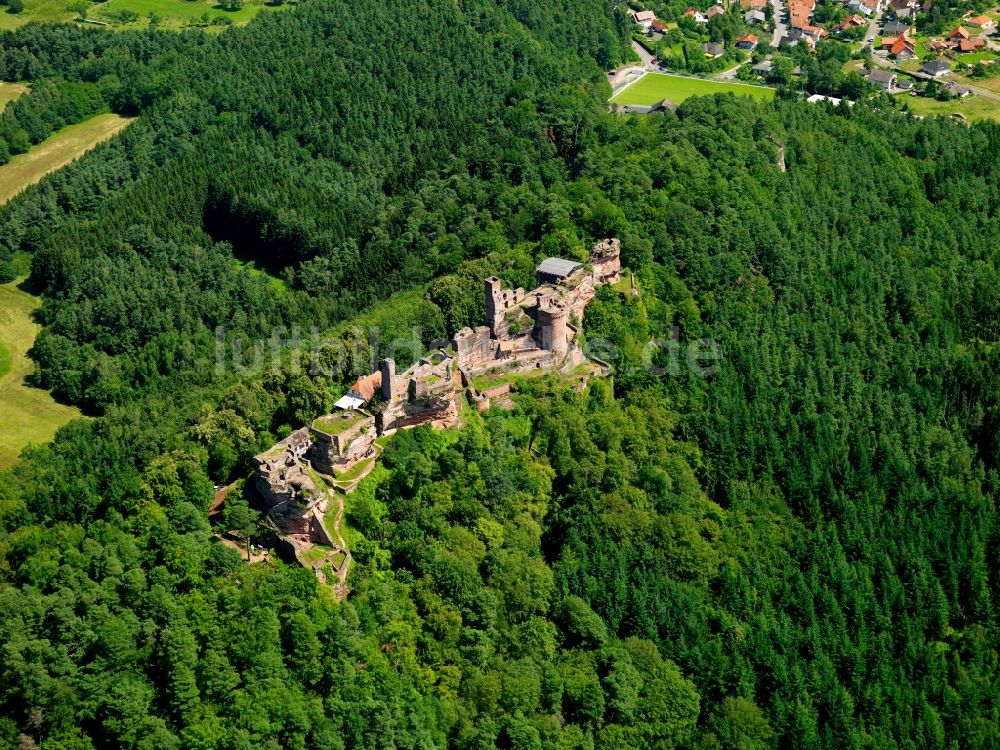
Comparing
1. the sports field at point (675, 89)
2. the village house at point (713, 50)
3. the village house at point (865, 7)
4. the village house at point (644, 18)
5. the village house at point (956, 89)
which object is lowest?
the village house at point (865, 7)

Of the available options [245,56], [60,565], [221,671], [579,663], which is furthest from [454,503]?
[245,56]

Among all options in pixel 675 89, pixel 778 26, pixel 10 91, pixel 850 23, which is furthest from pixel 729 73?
pixel 10 91

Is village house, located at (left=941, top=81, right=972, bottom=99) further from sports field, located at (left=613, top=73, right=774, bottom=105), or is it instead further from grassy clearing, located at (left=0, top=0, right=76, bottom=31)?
grassy clearing, located at (left=0, top=0, right=76, bottom=31)

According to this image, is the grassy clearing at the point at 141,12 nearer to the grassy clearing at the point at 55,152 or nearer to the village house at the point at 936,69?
the grassy clearing at the point at 55,152

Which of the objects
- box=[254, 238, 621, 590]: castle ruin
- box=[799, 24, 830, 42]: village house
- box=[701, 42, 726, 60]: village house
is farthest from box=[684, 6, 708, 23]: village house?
box=[254, 238, 621, 590]: castle ruin

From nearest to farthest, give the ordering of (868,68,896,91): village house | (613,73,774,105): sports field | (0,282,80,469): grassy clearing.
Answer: (0,282,80,469): grassy clearing < (613,73,774,105): sports field < (868,68,896,91): village house

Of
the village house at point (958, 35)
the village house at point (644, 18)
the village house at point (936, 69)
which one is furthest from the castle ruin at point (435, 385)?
the village house at point (958, 35)
